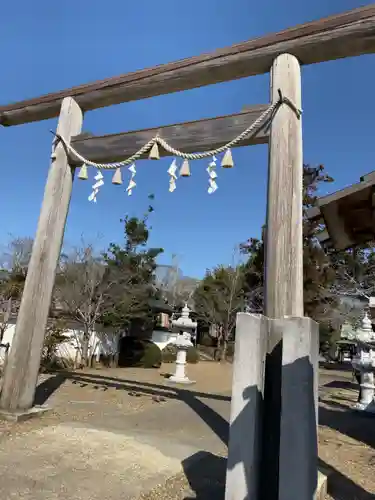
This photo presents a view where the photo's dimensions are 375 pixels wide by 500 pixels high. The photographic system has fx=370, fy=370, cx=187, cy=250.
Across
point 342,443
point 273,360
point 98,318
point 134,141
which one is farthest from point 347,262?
point 273,360

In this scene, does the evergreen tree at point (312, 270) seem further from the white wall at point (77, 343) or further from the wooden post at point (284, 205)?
the wooden post at point (284, 205)

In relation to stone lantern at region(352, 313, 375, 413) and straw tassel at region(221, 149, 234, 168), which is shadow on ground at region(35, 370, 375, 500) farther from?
straw tassel at region(221, 149, 234, 168)

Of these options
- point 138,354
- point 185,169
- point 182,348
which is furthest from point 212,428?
point 138,354

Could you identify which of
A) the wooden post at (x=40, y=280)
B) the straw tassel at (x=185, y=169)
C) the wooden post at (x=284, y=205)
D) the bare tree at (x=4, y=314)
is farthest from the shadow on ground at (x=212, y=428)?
the bare tree at (x=4, y=314)

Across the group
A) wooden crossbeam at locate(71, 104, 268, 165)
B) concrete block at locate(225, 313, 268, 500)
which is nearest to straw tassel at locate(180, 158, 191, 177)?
wooden crossbeam at locate(71, 104, 268, 165)

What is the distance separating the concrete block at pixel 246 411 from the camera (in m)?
2.01

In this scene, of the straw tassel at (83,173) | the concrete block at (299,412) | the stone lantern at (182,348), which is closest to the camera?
the concrete block at (299,412)

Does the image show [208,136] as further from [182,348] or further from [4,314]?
[4,314]

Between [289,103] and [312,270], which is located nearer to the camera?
[289,103]

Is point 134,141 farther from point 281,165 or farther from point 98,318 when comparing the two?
point 98,318

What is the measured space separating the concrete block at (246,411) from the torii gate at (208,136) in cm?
26

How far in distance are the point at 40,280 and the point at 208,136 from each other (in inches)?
105

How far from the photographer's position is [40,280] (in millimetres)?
4574

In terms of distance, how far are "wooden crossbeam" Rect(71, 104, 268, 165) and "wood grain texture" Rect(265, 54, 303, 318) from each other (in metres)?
0.32
